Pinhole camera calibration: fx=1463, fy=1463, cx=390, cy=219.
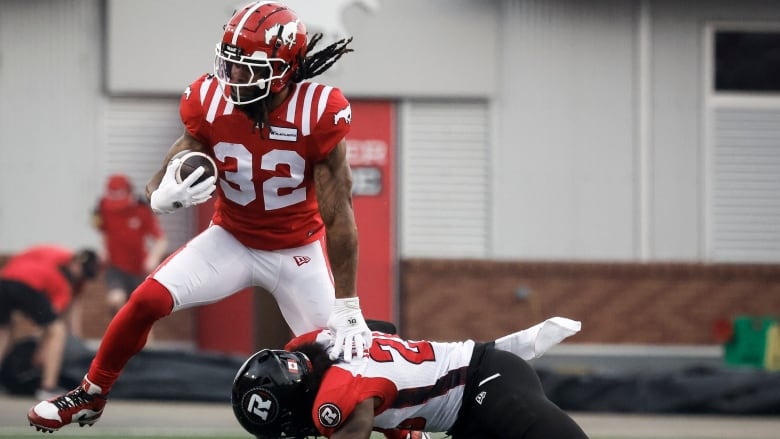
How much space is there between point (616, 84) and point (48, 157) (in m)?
5.60

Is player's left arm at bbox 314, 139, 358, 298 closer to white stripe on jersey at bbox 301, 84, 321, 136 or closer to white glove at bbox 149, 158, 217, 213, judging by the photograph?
white stripe on jersey at bbox 301, 84, 321, 136

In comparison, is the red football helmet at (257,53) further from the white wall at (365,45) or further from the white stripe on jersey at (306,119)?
the white wall at (365,45)

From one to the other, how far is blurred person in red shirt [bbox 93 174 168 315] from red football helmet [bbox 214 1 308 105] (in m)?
6.36

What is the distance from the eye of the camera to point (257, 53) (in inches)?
239

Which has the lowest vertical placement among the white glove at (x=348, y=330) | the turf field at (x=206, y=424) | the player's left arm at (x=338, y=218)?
the turf field at (x=206, y=424)

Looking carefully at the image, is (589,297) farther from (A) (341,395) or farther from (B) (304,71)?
(A) (341,395)

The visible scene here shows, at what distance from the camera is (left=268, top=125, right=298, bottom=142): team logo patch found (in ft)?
20.4

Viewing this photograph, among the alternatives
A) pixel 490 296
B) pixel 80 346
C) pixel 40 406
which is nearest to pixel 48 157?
pixel 80 346

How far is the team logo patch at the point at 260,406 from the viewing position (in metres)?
5.12

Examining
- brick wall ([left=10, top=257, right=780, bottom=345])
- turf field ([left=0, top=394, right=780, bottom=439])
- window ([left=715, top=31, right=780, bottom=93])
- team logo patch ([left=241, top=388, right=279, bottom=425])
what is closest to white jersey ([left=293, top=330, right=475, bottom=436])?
team logo patch ([left=241, top=388, right=279, bottom=425])

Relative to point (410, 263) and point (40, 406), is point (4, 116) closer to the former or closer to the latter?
point (410, 263)

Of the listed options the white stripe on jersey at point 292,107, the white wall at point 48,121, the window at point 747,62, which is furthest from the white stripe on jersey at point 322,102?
the window at point 747,62

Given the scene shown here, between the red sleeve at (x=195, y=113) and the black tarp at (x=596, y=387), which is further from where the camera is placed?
the black tarp at (x=596, y=387)

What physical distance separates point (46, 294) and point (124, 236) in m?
1.79
